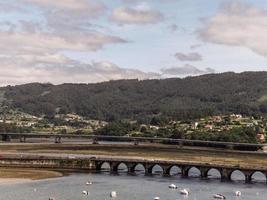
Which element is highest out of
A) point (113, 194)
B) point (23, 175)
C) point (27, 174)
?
point (27, 174)

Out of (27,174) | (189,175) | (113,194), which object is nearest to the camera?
(113,194)

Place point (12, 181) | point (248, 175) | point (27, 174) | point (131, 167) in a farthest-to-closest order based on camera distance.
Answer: point (131, 167)
point (27, 174)
point (248, 175)
point (12, 181)

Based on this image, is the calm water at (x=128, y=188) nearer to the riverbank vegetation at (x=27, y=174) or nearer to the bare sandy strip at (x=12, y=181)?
the bare sandy strip at (x=12, y=181)

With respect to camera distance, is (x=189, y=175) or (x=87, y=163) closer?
(x=189, y=175)

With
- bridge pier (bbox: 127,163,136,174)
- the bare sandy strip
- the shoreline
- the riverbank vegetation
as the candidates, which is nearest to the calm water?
the bare sandy strip

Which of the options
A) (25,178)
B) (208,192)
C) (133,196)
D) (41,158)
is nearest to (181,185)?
(208,192)

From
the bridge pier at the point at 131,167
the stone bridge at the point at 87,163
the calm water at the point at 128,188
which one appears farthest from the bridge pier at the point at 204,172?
the bridge pier at the point at 131,167

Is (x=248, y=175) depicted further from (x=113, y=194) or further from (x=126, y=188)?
(x=113, y=194)

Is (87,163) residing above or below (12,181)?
above

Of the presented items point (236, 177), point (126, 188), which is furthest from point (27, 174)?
point (236, 177)

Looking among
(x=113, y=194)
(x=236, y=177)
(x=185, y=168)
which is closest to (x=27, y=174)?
(x=185, y=168)
